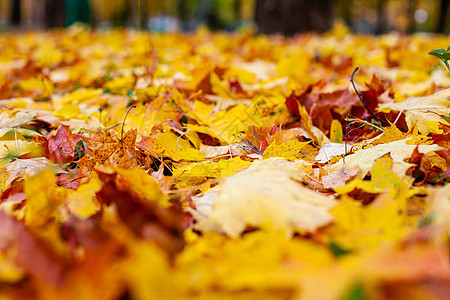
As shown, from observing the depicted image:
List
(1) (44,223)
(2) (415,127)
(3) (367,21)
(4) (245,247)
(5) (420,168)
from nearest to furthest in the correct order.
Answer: (4) (245,247)
(1) (44,223)
(5) (420,168)
(2) (415,127)
(3) (367,21)

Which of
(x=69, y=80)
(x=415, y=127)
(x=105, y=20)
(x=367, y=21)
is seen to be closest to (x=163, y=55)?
(x=69, y=80)

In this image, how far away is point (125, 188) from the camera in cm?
70

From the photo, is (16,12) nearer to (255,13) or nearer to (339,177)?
(255,13)

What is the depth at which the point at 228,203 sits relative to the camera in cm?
66

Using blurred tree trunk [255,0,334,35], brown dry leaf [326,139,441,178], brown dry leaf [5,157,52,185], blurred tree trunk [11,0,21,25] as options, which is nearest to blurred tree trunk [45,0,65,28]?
blurred tree trunk [11,0,21,25]

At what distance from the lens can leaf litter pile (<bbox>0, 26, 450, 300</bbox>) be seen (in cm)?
44

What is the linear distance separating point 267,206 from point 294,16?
4778 millimetres

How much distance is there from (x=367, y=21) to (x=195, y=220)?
126 ft

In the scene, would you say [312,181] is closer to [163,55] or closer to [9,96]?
[9,96]

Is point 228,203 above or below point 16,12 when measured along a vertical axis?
below

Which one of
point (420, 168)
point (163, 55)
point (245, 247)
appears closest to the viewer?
point (245, 247)

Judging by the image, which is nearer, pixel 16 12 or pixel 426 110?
pixel 426 110

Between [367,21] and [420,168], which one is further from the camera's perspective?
[367,21]

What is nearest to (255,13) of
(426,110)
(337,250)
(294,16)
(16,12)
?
(294,16)
